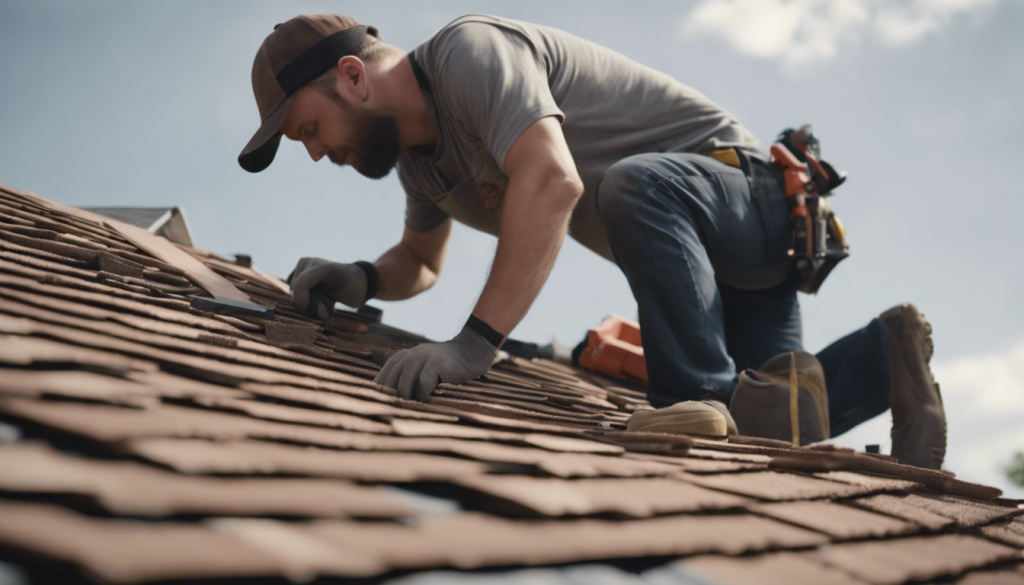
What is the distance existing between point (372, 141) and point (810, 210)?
183 centimetres

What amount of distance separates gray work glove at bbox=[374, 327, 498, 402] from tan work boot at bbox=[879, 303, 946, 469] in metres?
1.63

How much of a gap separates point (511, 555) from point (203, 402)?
0.52 m

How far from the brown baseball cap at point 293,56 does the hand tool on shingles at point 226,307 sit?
3.38 feet

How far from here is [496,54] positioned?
7.54 ft

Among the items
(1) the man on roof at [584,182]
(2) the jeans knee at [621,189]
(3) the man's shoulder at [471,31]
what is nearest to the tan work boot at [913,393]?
(1) the man on roof at [584,182]

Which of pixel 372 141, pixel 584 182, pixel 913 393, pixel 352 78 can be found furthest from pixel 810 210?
pixel 352 78

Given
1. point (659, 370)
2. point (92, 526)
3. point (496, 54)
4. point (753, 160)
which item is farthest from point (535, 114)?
point (92, 526)

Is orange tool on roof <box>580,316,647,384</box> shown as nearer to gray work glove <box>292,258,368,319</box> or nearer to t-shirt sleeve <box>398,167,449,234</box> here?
t-shirt sleeve <box>398,167,449,234</box>

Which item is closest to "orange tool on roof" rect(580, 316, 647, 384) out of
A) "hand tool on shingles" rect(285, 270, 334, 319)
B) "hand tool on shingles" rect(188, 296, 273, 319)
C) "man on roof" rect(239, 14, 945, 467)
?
"man on roof" rect(239, 14, 945, 467)

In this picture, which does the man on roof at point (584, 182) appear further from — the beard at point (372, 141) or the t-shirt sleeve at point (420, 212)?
the t-shirt sleeve at point (420, 212)

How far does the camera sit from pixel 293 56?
9.02 feet

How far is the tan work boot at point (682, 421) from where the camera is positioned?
177 centimetres

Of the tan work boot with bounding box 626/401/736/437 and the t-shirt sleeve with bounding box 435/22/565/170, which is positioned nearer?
the tan work boot with bounding box 626/401/736/437

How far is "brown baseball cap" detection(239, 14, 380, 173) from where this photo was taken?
276cm
